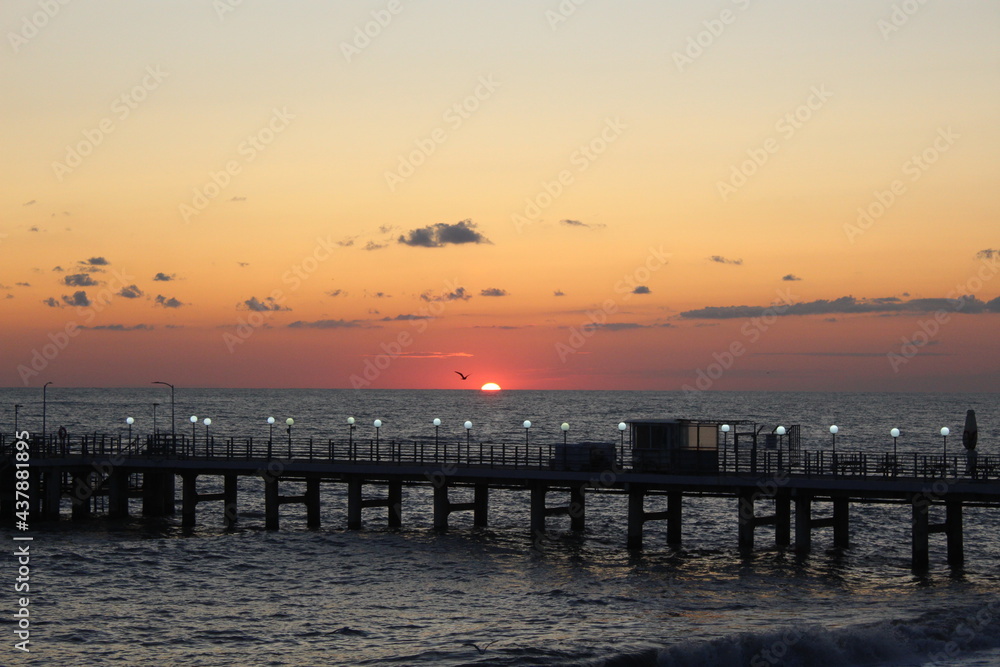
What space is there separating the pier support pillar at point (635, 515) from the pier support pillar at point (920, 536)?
1148cm

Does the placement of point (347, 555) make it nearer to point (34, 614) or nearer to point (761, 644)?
point (34, 614)

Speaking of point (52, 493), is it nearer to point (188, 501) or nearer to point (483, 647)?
point (188, 501)

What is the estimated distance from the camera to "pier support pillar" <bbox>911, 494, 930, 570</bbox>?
46.4 meters

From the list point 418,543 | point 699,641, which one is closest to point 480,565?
point 418,543

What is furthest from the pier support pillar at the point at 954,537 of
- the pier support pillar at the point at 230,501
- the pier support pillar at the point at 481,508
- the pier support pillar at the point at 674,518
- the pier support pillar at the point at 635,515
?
the pier support pillar at the point at 230,501

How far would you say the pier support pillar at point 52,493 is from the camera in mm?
60500

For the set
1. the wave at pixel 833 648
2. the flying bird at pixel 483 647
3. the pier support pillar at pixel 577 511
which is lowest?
the flying bird at pixel 483 647

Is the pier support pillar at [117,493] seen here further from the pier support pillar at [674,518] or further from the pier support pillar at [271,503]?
the pier support pillar at [674,518]

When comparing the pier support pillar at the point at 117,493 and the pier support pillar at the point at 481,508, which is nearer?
the pier support pillar at the point at 481,508

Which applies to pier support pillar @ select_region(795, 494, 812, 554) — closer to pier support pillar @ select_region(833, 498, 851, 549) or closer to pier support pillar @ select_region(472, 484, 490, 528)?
pier support pillar @ select_region(833, 498, 851, 549)

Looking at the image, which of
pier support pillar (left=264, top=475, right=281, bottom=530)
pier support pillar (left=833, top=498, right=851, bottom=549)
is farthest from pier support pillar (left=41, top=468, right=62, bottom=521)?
pier support pillar (left=833, top=498, right=851, bottom=549)

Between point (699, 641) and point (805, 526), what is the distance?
1567 cm

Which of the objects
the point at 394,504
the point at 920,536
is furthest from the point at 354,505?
the point at 920,536

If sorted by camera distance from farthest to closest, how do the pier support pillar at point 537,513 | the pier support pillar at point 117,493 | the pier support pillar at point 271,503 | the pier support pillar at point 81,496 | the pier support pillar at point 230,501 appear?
the pier support pillar at point 81,496 < the pier support pillar at point 230,501 < the pier support pillar at point 117,493 < the pier support pillar at point 271,503 < the pier support pillar at point 537,513
